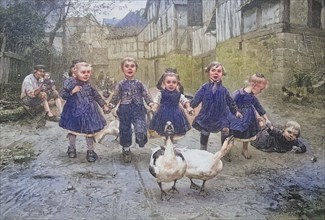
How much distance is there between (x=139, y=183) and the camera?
2.64 meters

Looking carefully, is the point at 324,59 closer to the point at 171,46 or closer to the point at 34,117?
the point at 171,46

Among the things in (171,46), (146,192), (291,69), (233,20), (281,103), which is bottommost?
(146,192)

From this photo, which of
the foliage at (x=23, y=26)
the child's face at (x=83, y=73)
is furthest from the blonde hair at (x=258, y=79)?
the foliage at (x=23, y=26)

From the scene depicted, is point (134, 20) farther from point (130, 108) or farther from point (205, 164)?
point (205, 164)

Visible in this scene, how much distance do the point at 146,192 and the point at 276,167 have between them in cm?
124

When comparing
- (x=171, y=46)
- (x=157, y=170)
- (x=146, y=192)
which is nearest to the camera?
(x=157, y=170)

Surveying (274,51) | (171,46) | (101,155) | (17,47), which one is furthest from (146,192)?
(17,47)

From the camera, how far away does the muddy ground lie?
2.26 m

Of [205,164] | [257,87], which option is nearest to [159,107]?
[205,164]

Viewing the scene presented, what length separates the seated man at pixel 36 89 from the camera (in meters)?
3.37

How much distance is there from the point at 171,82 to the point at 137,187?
81cm

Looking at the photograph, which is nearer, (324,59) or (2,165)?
(2,165)

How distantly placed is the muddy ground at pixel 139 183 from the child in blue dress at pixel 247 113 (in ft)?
0.85

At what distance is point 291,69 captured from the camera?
3688 mm
